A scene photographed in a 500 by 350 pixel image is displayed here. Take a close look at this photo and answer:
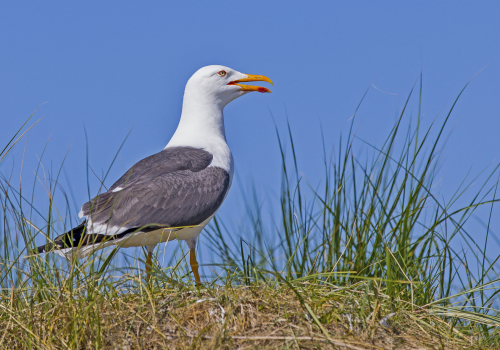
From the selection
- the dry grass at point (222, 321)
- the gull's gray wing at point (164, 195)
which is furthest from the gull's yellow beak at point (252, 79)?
the dry grass at point (222, 321)

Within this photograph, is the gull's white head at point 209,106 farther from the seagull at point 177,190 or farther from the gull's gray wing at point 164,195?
the gull's gray wing at point 164,195

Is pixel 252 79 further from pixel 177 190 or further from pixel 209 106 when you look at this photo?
pixel 177 190

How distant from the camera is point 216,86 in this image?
20.5 feet

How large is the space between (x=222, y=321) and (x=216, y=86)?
3.44 meters

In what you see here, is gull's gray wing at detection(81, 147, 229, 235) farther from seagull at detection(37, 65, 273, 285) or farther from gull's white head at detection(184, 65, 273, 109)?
gull's white head at detection(184, 65, 273, 109)

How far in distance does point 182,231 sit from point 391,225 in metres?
1.82

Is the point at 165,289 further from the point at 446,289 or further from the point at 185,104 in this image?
the point at 185,104

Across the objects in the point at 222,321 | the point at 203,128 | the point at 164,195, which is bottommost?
the point at 222,321

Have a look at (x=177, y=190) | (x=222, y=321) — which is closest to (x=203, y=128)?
(x=177, y=190)

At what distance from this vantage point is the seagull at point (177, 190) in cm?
473

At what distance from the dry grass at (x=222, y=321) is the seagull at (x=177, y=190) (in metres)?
0.85

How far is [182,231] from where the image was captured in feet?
16.7

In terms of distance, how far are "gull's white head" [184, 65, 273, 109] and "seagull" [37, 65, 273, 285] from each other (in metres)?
0.01

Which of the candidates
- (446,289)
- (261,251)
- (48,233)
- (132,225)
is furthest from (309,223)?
(48,233)
